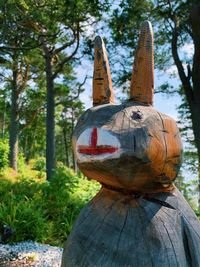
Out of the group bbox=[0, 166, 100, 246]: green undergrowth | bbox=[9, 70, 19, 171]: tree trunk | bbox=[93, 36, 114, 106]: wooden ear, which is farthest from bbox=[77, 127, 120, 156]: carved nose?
bbox=[9, 70, 19, 171]: tree trunk

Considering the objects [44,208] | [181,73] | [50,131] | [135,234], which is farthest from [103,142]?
[50,131]

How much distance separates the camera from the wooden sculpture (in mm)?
2004

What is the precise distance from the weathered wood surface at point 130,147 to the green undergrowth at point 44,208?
4.96 m

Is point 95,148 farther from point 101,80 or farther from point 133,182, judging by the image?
point 101,80

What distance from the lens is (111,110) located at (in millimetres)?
2115

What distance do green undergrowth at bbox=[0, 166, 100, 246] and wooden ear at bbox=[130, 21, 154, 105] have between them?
5052 mm

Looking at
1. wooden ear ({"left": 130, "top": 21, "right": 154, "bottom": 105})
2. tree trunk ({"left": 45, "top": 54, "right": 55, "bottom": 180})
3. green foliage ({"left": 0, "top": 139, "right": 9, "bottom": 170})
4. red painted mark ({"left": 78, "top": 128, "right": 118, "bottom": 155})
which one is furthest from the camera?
green foliage ({"left": 0, "top": 139, "right": 9, "bottom": 170})

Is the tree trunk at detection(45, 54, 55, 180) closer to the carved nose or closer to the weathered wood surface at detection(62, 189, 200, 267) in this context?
the weathered wood surface at detection(62, 189, 200, 267)

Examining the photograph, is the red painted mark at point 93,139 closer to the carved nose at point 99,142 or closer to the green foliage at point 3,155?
the carved nose at point 99,142

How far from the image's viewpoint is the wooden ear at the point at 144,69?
2186mm

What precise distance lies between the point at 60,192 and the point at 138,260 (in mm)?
6852

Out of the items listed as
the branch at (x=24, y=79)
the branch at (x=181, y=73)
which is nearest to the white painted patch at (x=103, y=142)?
the branch at (x=181, y=73)

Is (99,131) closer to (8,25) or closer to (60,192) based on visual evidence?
(60,192)

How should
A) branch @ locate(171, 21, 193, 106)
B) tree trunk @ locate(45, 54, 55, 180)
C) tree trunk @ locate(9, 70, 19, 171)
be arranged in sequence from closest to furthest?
branch @ locate(171, 21, 193, 106)
tree trunk @ locate(45, 54, 55, 180)
tree trunk @ locate(9, 70, 19, 171)
